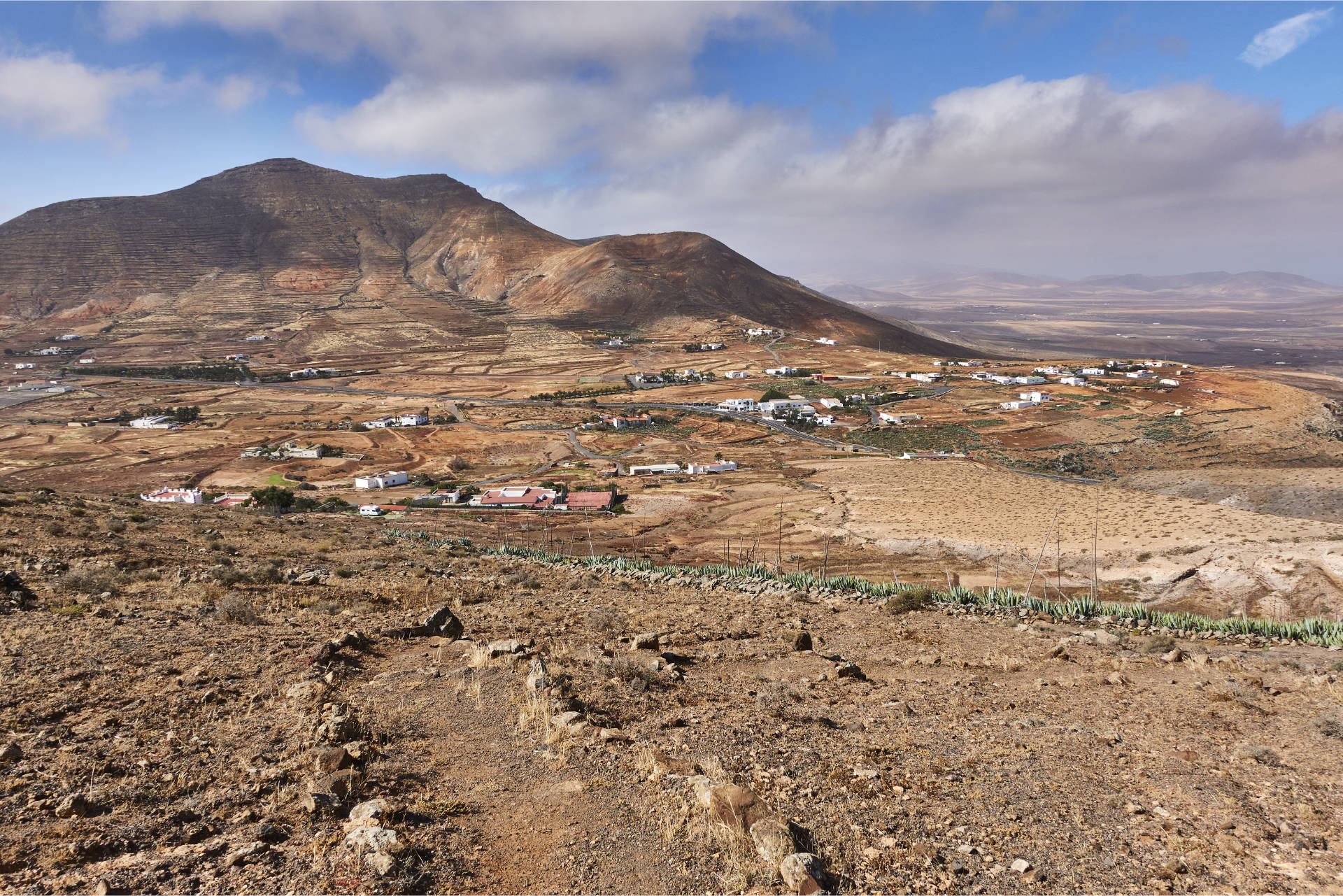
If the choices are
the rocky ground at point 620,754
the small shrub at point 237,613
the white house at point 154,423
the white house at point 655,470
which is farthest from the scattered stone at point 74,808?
the white house at point 154,423

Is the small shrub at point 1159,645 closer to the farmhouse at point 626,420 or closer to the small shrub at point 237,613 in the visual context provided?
the small shrub at point 237,613

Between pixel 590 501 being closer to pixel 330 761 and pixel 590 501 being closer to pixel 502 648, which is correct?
pixel 502 648

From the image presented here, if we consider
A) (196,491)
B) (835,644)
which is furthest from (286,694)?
(196,491)

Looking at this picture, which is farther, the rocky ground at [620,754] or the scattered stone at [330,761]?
the scattered stone at [330,761]

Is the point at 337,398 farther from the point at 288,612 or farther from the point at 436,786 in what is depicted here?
the point at 436,786

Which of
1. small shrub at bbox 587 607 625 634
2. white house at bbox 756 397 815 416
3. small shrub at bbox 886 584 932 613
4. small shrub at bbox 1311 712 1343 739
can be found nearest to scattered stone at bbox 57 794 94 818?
small shrub at bbox 587 607 625 634

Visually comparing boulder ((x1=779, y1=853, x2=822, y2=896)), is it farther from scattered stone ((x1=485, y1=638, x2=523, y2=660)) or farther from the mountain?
the mountain

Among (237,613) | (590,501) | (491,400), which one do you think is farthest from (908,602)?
(491,400)
